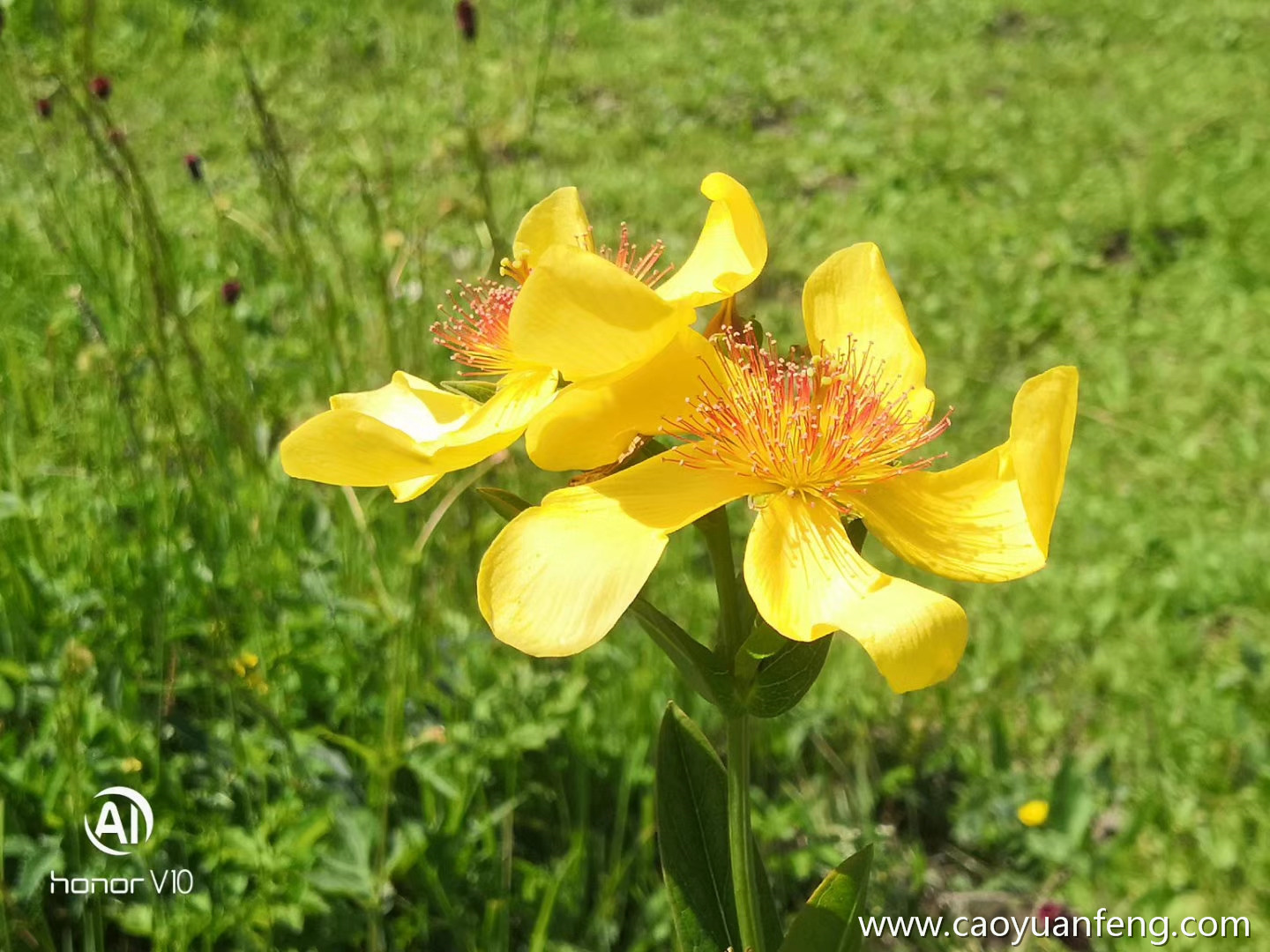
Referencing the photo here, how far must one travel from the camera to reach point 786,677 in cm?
95

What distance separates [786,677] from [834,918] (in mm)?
237

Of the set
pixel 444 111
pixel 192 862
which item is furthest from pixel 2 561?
pixel 444 111

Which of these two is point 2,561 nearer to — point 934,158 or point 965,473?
point 965,473

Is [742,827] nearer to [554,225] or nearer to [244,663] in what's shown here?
[554,225]

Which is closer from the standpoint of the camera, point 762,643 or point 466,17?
point 762,643

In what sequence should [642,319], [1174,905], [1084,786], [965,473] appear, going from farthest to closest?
[1084,786] → [1174,905] → [965,473] → [642,319]

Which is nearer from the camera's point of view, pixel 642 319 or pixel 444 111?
pixel 642 319

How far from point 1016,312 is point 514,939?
9.38 ft

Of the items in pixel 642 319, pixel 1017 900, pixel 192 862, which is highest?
pixel 642 319

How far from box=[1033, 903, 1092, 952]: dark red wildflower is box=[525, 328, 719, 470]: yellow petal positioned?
1.16 meters

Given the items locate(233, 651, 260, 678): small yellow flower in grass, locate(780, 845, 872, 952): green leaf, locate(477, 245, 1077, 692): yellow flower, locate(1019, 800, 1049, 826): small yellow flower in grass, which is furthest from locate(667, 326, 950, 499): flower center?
locate(1019, 800, 1049, 826): small yellow flower in grass

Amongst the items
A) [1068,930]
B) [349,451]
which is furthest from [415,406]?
[1068,930]

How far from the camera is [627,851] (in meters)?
1.91

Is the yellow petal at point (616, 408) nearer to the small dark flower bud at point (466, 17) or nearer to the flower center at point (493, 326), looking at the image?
the flower center at point (493, 326)
